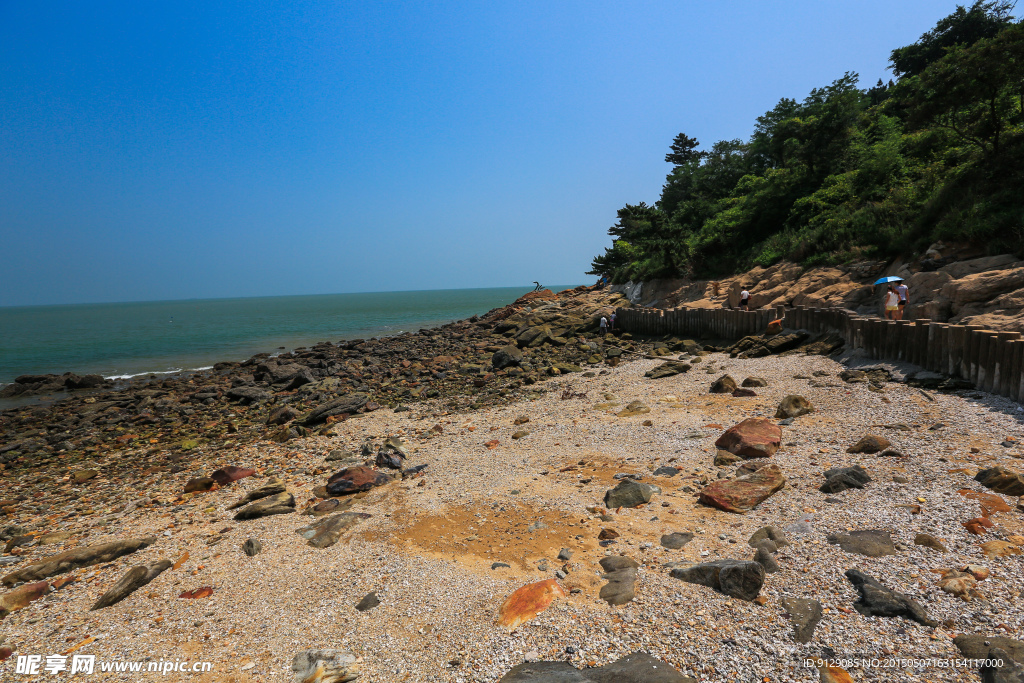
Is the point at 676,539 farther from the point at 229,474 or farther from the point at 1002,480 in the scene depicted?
the point at 229,474

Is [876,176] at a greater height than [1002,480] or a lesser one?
greater

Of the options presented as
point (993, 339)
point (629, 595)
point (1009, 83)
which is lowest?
point (629, 595)

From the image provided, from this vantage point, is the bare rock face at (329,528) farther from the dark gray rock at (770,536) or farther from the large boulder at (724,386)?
the large boulder at (724,386)

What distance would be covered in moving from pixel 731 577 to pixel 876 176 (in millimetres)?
26442

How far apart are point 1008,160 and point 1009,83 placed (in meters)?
2.60

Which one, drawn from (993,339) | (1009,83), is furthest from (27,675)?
(1009,83)

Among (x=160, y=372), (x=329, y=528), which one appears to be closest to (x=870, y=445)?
(x=329, y=528)

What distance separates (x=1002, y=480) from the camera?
5.66 metres

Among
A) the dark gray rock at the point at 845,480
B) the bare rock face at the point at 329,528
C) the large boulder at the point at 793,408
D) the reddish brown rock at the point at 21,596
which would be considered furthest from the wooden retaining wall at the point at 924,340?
the reddish brown rock at the point at 21,596

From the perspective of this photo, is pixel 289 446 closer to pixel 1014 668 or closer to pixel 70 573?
pixel 70 573

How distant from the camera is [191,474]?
11.4m

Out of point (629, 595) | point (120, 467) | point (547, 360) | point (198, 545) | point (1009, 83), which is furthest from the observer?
point (547, 360)

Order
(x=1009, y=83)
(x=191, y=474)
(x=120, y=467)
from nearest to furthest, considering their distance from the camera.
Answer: (x=191, y=474) → (x=120, y=467) → (x=1009, y=83)

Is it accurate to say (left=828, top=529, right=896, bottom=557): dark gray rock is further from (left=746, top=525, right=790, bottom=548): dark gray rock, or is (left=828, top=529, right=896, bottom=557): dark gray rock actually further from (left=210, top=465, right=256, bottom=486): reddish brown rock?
(left=210, top=465, right=256, bottom=486): reddish brown rock
